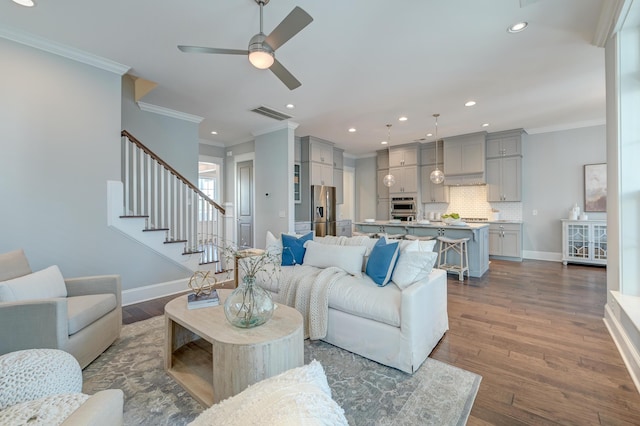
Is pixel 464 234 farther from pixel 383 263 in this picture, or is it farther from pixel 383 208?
pixel 383 208

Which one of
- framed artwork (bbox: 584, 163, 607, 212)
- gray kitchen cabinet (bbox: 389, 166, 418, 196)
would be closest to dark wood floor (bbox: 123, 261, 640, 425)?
framed artwork (bbox: 584, 163, 607, 212)

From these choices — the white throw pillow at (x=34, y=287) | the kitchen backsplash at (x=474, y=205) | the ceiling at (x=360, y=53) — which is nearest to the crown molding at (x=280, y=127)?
the ceiling at (x=360, y=53)

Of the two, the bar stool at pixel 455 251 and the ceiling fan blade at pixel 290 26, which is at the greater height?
the ceiling fan blade at pixel 290 26

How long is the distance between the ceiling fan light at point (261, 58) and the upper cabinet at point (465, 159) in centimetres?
573

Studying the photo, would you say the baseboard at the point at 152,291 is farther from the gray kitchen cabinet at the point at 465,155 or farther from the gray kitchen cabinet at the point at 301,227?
the gray kitchen cabinet at the point at 465,155

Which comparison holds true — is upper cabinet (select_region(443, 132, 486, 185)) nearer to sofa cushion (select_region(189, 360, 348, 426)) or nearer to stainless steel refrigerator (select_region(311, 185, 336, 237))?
stainless steel refrigerator (select_region(311, 185, 336, 237))

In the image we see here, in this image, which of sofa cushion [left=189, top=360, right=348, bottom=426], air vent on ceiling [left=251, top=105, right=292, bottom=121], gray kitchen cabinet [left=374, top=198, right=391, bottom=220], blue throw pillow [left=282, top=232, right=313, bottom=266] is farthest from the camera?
gray kitchen cabinet [left=374, top=198, right=391, bottom=220]

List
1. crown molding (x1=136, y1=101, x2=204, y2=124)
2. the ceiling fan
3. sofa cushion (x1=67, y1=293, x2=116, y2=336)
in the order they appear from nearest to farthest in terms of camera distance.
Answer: the ceiling fan → sofa cushion (x1=67, y1=293, x2=116, y2=336) → crown molding (x1=136, y1=101, x2=204, y2=124)

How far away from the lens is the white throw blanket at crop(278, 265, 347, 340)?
2.53m

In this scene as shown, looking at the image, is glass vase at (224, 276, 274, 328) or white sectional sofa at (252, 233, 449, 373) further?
white sectional sofa at (252, 233, 449, 373)

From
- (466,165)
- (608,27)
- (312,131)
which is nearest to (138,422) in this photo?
(608,27)

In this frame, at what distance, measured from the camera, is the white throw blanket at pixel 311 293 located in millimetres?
2527

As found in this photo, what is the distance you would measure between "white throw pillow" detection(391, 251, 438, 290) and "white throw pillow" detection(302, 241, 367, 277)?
46cm

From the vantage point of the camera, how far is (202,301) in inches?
84.8
